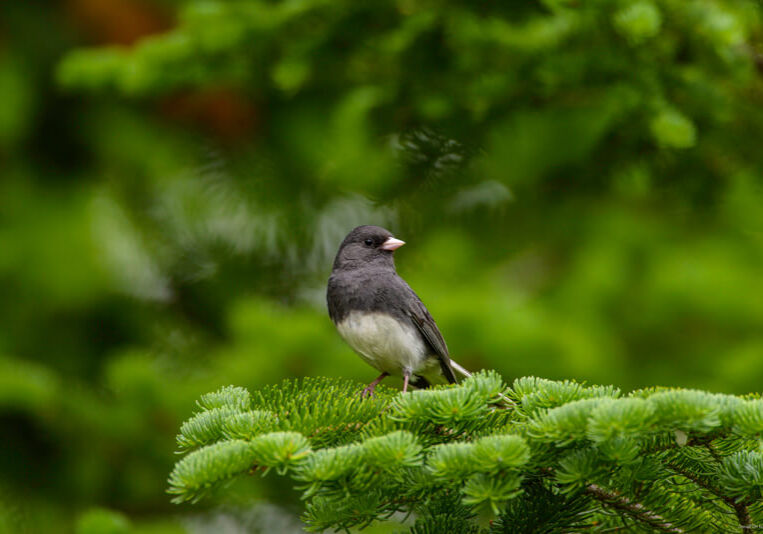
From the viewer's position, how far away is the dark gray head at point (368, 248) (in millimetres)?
2971

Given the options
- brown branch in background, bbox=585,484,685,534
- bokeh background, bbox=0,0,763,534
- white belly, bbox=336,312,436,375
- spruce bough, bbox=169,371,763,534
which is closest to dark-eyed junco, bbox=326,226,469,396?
white belly, bbox=336,312,436,375

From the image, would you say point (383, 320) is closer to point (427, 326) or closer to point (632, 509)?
point (427, 326)

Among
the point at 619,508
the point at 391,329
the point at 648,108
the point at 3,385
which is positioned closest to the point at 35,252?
the point at 3,385

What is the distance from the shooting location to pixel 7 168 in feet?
13.6

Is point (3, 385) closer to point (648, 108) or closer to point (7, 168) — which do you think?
point (7, 168)

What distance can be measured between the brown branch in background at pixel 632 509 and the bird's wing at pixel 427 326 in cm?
121

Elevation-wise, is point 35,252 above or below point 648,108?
above

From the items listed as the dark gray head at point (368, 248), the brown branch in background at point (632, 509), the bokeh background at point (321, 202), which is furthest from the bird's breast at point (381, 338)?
the brown branch in background at point (632, 509)

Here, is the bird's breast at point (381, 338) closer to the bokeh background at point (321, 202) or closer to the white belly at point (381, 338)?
the white belly at point (381, 338)

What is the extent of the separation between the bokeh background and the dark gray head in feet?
1.13

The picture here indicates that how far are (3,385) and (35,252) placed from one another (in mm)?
835

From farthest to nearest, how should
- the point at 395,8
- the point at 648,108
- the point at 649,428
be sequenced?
the point at 395,8 → the point at 648,108 → the point at 649,428

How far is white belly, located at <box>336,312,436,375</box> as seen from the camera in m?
2.70

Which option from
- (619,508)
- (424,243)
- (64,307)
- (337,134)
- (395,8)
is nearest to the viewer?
(619,508)
